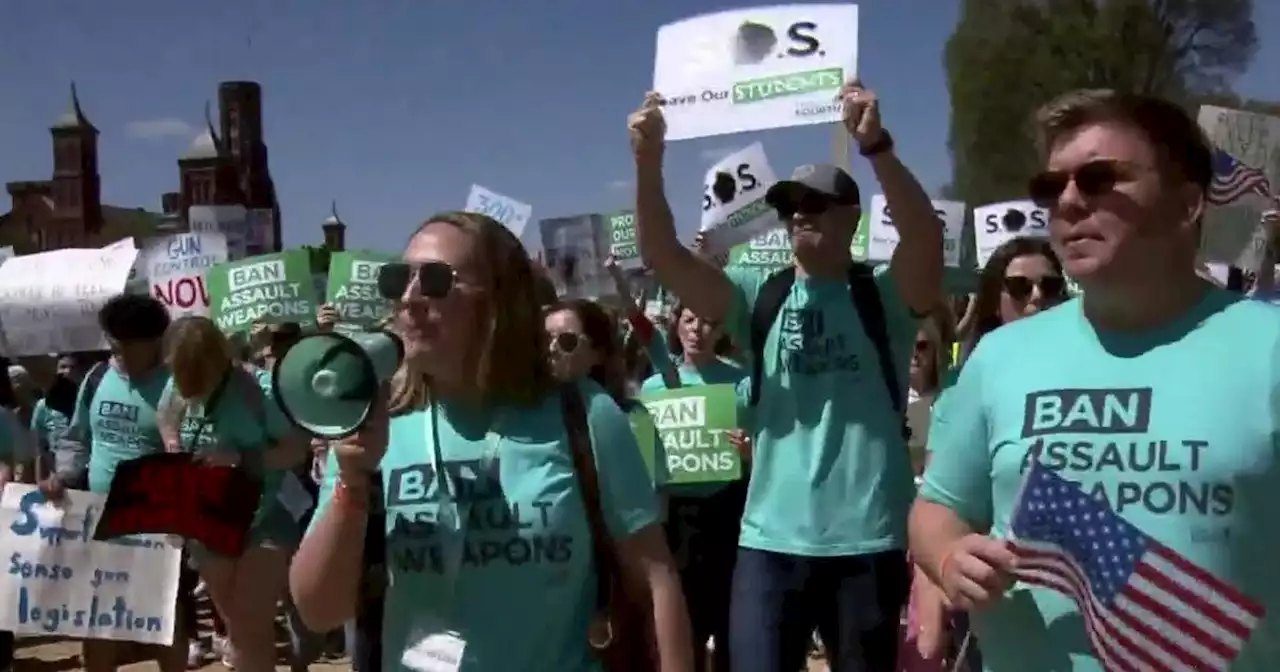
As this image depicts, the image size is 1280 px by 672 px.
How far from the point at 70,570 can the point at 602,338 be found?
278 cm

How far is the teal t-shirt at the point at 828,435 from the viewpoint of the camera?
371 cm

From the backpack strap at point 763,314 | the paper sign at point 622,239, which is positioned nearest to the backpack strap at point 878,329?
the backpack strap at point 763,314

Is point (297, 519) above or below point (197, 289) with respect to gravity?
below

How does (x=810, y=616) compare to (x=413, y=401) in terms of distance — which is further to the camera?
(x=810, y=616)

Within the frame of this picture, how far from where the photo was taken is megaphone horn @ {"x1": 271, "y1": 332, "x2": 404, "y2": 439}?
2070 millimetres

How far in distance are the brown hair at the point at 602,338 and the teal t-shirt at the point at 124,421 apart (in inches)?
85.1

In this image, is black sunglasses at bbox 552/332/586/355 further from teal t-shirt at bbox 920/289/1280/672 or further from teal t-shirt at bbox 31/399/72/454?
teal t-shirt at bbox 31/399/72/454

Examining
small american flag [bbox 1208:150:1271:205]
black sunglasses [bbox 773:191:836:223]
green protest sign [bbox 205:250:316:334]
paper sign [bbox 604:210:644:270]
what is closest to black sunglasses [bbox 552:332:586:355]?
black sunglasses [bbox 773:191:836:223]

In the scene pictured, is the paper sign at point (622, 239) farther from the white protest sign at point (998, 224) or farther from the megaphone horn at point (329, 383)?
the megaphone horn at point (329, 383)

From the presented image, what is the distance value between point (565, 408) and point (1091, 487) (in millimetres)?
934

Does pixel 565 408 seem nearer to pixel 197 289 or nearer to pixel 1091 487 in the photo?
pixel 1091 487

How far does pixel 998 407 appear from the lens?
2.14 meters

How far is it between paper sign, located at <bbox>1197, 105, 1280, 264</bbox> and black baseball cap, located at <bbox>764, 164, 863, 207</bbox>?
378 centimetres

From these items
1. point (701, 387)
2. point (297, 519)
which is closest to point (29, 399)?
point (297, 519)
